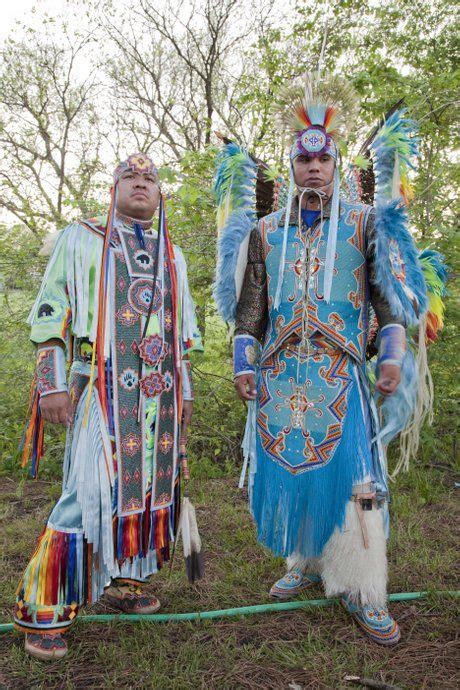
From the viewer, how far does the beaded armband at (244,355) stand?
2582mm

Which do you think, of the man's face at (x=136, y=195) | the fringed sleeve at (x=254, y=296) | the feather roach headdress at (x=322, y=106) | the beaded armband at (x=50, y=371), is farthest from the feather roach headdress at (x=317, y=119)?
the beaded armband at (x=50, y=371)

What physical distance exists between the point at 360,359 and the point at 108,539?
1293 millimetres

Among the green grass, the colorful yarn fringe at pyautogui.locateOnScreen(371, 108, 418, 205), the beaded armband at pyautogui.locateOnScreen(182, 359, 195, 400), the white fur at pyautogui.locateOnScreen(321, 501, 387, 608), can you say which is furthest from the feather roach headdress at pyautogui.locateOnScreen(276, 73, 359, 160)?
the green grass

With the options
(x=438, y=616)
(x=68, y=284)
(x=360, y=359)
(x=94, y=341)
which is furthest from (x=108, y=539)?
(x=438, y=616)

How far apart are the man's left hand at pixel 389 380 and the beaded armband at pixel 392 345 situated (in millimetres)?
25

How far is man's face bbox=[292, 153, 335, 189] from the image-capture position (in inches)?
98.2

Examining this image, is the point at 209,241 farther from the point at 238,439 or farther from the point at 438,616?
the point at 438,616

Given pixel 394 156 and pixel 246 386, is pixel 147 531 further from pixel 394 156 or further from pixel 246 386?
pixel 394 156

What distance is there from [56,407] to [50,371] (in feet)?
0.47

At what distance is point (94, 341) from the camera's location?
2.27 meters

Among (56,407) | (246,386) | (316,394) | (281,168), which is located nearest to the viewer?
(56,407)

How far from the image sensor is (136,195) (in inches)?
94.3

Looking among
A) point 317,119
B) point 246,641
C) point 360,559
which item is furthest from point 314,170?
point 246,641

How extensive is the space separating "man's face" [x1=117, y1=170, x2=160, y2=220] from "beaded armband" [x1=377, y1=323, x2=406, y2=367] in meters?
1.15
